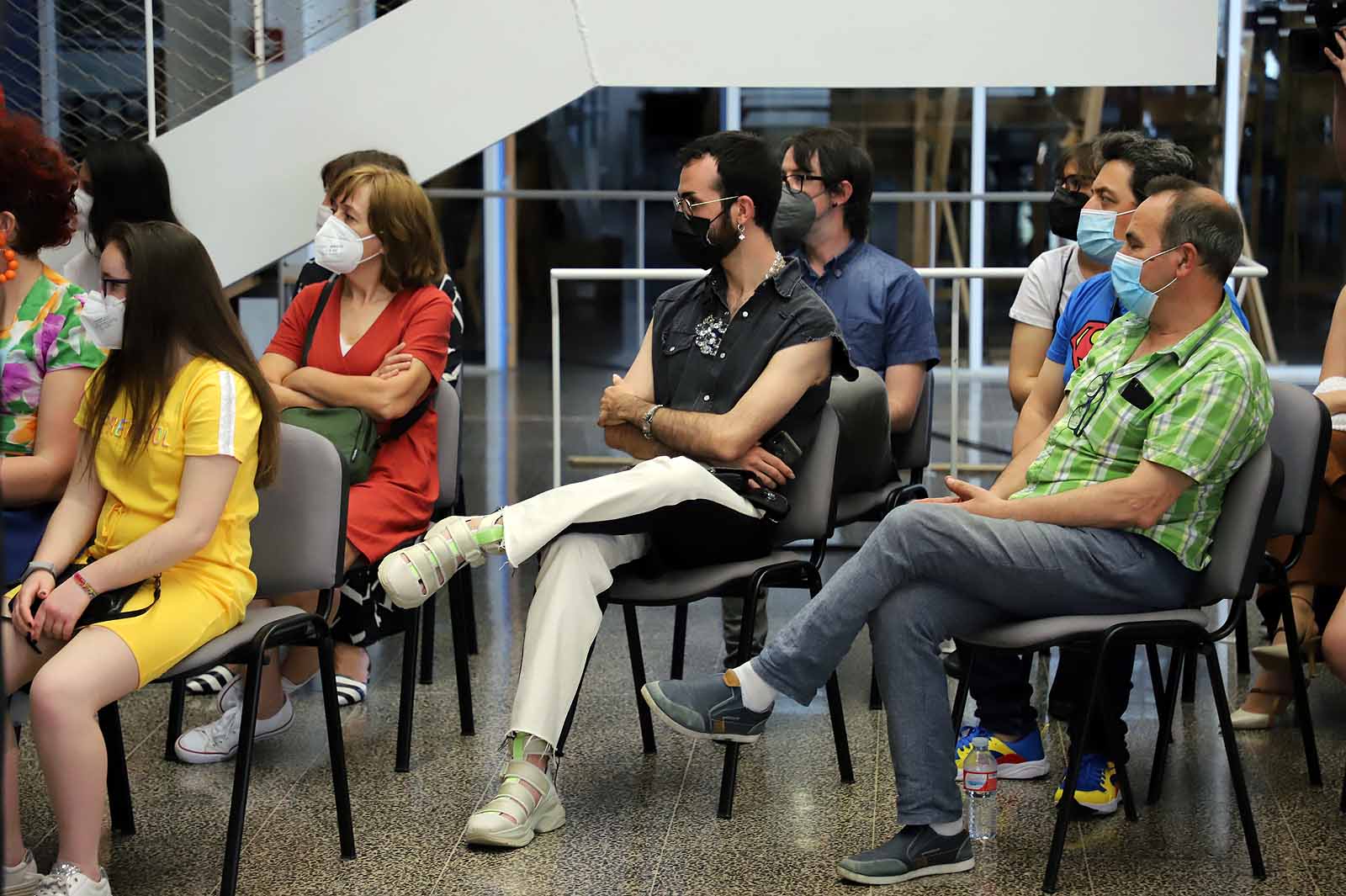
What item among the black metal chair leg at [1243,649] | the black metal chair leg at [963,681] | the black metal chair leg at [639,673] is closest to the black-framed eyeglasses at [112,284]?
the black metal chair leg at [639,673]

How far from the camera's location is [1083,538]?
2.52 meters

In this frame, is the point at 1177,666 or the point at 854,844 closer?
the point at 854,844

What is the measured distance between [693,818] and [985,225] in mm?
7898

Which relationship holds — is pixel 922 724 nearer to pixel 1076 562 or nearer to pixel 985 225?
pixel 1076 562

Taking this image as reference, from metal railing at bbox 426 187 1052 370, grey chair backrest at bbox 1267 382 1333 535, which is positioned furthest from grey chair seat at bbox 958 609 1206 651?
metal railing at bbox 426 187 1052 370

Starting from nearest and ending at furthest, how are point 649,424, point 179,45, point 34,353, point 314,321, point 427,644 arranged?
point 34,353 → point 649,424 → point 314,321 → point 427,644 → point 179,45

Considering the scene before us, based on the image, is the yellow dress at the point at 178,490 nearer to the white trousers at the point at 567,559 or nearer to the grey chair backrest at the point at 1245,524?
the white trousers at the point at 567,559

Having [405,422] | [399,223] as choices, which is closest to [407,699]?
[405,422]

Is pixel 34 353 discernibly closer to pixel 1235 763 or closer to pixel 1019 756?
pixel 1019 756

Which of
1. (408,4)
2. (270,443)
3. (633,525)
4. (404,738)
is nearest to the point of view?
(270,443)

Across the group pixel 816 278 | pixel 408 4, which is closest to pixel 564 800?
pixel 816 278

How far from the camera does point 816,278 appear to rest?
155 inches

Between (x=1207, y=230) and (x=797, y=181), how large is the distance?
1.51m

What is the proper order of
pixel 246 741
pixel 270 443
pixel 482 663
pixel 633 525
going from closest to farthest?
1. pixel 246 741
2. pixel 270 443
3. pixel 633 525
4. pixel 482 663
